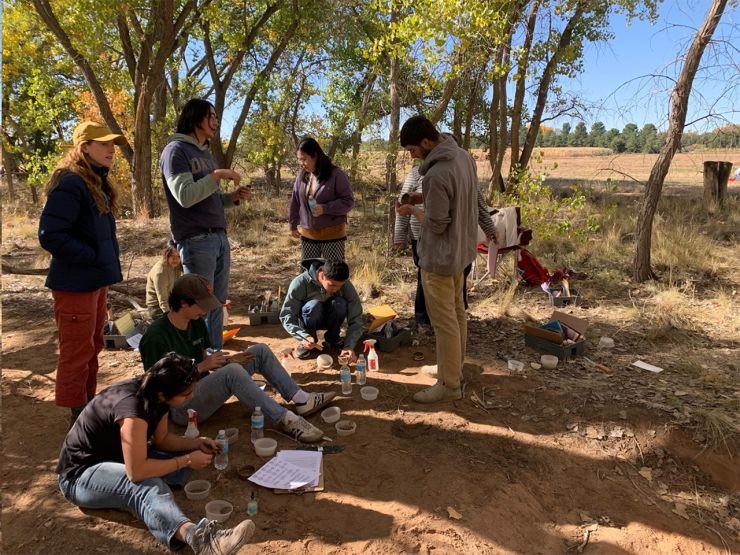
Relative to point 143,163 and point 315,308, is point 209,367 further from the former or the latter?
point 143,163

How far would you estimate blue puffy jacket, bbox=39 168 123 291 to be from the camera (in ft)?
9.23

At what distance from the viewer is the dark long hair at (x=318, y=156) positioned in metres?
4.43

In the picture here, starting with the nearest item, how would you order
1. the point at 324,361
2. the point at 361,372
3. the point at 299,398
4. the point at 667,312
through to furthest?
the point at 299,398 < the point at 361,372 < the point at 324,361 < the point at 667,312

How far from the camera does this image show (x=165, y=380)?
7.50ft

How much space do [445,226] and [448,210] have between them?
11 cm

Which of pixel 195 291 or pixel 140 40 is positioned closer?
pixel 195 291

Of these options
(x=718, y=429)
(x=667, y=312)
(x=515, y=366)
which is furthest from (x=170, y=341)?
(x=667, y=312)

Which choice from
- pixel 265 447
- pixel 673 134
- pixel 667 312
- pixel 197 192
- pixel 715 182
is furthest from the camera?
pixel 715 182

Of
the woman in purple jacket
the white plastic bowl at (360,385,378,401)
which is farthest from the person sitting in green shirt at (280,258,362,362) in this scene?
the white plastic bowl at (360,385,378,401)

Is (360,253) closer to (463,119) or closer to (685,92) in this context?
(685,92)

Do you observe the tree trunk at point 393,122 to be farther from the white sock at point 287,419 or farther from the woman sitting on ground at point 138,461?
the woman sitting on ground at point 138,461

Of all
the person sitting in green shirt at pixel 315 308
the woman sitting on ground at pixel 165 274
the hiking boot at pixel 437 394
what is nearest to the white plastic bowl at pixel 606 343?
the hiking boot at pixel 437 394

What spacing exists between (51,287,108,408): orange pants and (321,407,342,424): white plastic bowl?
1499 mm

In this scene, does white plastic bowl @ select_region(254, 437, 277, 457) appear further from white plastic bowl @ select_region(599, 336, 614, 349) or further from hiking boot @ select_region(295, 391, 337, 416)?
white plastic bowl @ select_region(599, 336, 614, 349)
